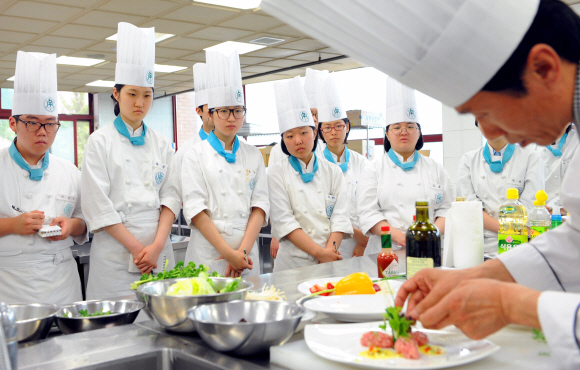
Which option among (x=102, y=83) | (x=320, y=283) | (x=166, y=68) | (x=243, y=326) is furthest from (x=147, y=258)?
(x=102, y=83)

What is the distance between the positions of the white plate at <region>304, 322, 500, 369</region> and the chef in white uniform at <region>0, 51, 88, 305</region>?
1781 mm

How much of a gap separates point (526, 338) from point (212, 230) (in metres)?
1.71

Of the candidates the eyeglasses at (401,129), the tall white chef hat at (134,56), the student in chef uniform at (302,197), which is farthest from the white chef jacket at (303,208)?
the tall white chef hat at (134,56)

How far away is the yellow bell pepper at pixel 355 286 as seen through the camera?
56.6 inches

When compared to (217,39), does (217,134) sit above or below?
below

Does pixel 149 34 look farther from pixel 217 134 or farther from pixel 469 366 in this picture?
pixel 469 366

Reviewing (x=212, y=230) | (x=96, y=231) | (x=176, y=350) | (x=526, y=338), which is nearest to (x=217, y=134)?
(x=212, y=230)

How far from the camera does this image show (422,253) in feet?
5.04

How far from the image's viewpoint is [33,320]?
3.93 ft

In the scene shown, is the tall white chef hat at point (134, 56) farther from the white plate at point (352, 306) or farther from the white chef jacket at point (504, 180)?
the white chef jacket at point (504, 180)

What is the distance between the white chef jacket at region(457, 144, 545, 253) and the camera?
11.0 ft

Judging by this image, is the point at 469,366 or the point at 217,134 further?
the point at 217,134

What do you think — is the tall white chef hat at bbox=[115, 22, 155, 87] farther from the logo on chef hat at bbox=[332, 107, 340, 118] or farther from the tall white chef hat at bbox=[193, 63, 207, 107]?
the logo on chef hat at bbox=[332, 107, 340, 118]

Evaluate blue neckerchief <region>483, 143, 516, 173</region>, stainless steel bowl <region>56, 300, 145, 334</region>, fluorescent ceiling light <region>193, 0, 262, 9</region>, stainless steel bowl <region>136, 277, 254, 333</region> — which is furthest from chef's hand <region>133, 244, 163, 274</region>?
fluorescent ceiling light <region>193, 0, 262, 9</region>
